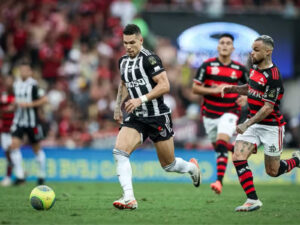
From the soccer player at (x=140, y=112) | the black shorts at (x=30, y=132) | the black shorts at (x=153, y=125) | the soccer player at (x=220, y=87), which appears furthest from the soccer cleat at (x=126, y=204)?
the black shorts at (x=30, y=132)

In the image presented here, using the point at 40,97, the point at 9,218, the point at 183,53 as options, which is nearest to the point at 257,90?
the point at 9,218

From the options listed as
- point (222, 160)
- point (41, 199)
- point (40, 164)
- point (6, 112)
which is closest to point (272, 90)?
point (222, 160)

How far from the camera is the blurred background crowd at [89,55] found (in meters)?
19.2

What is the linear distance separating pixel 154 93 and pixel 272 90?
168 centimetres

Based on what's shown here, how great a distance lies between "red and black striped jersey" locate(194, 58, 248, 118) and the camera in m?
12.5

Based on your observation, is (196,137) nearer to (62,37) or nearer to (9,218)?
(62,37)

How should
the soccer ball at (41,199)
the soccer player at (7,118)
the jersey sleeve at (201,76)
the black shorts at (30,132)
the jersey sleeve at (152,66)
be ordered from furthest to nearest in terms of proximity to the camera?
the soccer player at (7,118) < the black shorts at (30,132) < the jersey sleeve at (201,76) < the jersey sleeve at (152,66) < the soccer ball at (41,199)

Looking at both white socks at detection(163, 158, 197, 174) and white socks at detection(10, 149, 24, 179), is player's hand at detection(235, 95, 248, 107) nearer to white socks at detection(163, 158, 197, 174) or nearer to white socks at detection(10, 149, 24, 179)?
white socks at detection(163, 158, 197, 174)

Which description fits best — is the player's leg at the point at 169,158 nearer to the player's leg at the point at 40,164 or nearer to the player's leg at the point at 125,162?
the player's leg at the point at 125,162

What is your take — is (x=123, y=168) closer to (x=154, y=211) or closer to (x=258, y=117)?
(x=154, y=211)

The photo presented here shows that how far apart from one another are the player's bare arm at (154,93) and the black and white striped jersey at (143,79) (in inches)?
5.8

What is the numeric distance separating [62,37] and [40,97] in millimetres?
6880

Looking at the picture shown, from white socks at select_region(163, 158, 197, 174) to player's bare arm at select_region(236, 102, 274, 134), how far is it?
1.25 m

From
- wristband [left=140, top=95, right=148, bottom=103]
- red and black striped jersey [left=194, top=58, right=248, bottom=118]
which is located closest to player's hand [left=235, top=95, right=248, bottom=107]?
red and black striped jersey [left=194, top=58, right=248, bottom=118]
